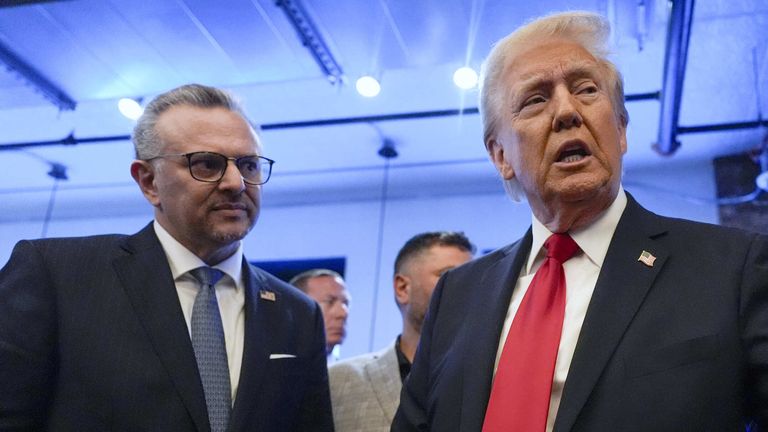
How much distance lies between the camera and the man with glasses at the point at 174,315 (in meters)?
1.51

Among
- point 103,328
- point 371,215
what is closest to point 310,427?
point 103,328

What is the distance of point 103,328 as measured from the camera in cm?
159

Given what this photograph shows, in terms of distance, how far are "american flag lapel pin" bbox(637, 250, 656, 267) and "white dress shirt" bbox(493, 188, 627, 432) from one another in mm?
76

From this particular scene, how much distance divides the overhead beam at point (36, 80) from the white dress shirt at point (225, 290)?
282cm

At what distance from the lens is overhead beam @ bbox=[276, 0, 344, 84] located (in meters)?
3.52

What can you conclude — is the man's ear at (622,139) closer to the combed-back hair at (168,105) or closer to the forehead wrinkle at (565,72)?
the forehead wrinkle at (565,72)

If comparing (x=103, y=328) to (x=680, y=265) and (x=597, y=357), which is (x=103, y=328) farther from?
(x=680, y=265)

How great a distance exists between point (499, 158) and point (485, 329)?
47 cm

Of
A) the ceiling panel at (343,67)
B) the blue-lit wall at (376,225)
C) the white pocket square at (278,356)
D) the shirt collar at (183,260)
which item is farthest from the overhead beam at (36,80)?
the white pocket square at (278,356)

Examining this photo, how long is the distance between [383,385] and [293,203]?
4511 millimetres

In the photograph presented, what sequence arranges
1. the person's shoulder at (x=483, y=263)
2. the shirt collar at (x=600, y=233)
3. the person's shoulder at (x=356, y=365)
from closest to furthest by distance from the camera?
the shirt collar at (x=600, y=233) → the person's shoulder at (x=483, y=263) → the person's shoulder at (x=356, y=365)

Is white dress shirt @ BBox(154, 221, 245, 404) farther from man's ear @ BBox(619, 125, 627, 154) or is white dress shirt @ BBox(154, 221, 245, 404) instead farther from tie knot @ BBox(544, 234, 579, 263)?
man's ear @ BBox(619, 125, 627, 154)

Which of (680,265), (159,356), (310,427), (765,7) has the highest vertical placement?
(765,7)

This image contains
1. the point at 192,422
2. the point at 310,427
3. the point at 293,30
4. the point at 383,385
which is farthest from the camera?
the point at 293,30
